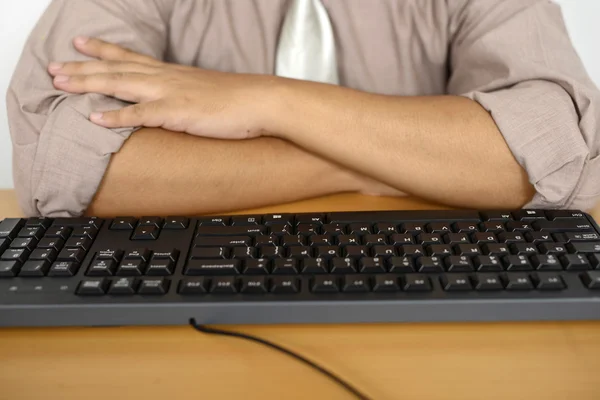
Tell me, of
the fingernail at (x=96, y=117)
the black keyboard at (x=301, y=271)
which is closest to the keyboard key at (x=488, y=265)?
the black keyboard at (x=301, y=271)

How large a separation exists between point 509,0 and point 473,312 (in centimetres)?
47

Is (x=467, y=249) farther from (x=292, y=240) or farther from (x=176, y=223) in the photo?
(x=176, y=223)

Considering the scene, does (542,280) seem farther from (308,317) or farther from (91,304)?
(91,304)

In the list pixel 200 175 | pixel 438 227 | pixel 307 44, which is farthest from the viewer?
pixel 307 44

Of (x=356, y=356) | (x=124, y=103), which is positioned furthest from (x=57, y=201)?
(x=356, y=356)

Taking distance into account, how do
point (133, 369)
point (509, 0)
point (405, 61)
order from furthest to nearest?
1. point (405, 61)
2. point (509, 0)
3. point (133, 369)

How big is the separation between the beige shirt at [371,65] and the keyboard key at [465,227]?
110mm

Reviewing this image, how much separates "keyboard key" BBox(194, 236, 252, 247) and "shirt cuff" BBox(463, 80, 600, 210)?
0.30 metres

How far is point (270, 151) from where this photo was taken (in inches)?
25.0

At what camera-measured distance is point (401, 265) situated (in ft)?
1.47

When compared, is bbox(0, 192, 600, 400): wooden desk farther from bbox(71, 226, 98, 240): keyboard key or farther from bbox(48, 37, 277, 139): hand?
bbox(48, 37, 277, 139): hand

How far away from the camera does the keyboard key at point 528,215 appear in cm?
52

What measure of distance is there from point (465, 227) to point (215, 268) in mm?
238

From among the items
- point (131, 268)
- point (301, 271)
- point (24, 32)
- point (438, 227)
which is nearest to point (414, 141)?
point (438, 227)
